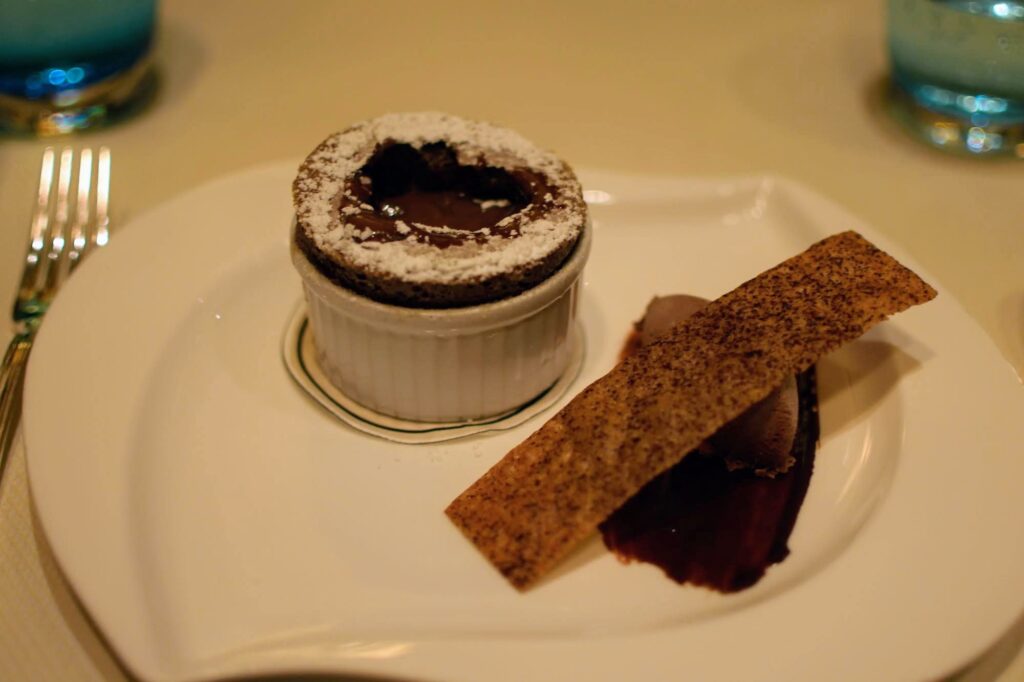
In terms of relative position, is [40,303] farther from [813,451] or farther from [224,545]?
[813,451]

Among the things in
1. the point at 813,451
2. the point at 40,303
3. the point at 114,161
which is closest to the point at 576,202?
the point at 813,451

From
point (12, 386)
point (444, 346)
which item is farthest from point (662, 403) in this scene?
point (12, 386)

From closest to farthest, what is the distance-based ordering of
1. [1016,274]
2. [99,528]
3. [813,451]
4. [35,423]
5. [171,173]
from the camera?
[99,528] < [35,423] < [813,451] < [1016,274] < [171,173]

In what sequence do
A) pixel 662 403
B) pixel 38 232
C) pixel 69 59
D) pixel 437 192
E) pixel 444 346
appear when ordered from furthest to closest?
pixel 69 59, pixel 38 232, pixel 437 192, pixel 444 346, pixel 662 403

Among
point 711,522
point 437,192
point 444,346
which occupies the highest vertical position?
point 437,192

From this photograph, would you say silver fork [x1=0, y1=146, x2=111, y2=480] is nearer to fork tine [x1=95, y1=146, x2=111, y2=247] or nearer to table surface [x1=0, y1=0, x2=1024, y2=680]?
fork tine [x1=95, y1=146, x2=111, y2=247]

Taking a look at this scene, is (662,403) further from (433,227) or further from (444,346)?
(433,227)

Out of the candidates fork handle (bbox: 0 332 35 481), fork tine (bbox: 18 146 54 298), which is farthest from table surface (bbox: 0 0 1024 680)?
fork handle (bbox: 0 332 35 481)
